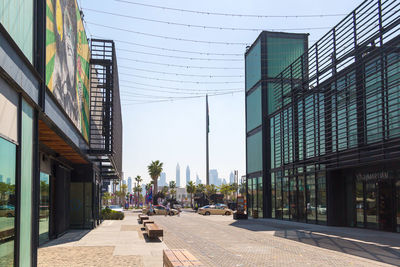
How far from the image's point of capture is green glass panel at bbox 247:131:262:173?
44.4m

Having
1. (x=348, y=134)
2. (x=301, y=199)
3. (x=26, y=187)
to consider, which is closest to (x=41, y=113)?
(x=26, y=187)

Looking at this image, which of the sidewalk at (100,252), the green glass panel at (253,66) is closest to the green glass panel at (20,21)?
the sidewalk at (100,252)

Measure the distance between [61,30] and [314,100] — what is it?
1989cm

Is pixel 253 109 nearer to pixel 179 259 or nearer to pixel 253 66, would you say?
pixel 253 66

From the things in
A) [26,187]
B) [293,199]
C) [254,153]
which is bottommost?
[293,199]

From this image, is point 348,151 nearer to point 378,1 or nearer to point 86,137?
point 378,1

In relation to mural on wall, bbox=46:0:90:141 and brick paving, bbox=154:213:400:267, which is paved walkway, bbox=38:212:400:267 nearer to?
brick paving, bbox=154:213:400:267

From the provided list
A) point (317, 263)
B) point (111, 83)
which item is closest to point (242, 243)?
point (317, 263)

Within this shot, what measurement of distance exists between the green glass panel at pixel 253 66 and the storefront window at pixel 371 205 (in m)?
20.2

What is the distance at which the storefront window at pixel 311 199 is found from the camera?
32.2m

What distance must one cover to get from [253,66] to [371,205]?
23381 millimetres

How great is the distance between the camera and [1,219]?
7.89 meters

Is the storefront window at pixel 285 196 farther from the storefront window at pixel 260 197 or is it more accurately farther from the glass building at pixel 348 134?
the storefront window at pixel 260 197

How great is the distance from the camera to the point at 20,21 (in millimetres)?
9117
